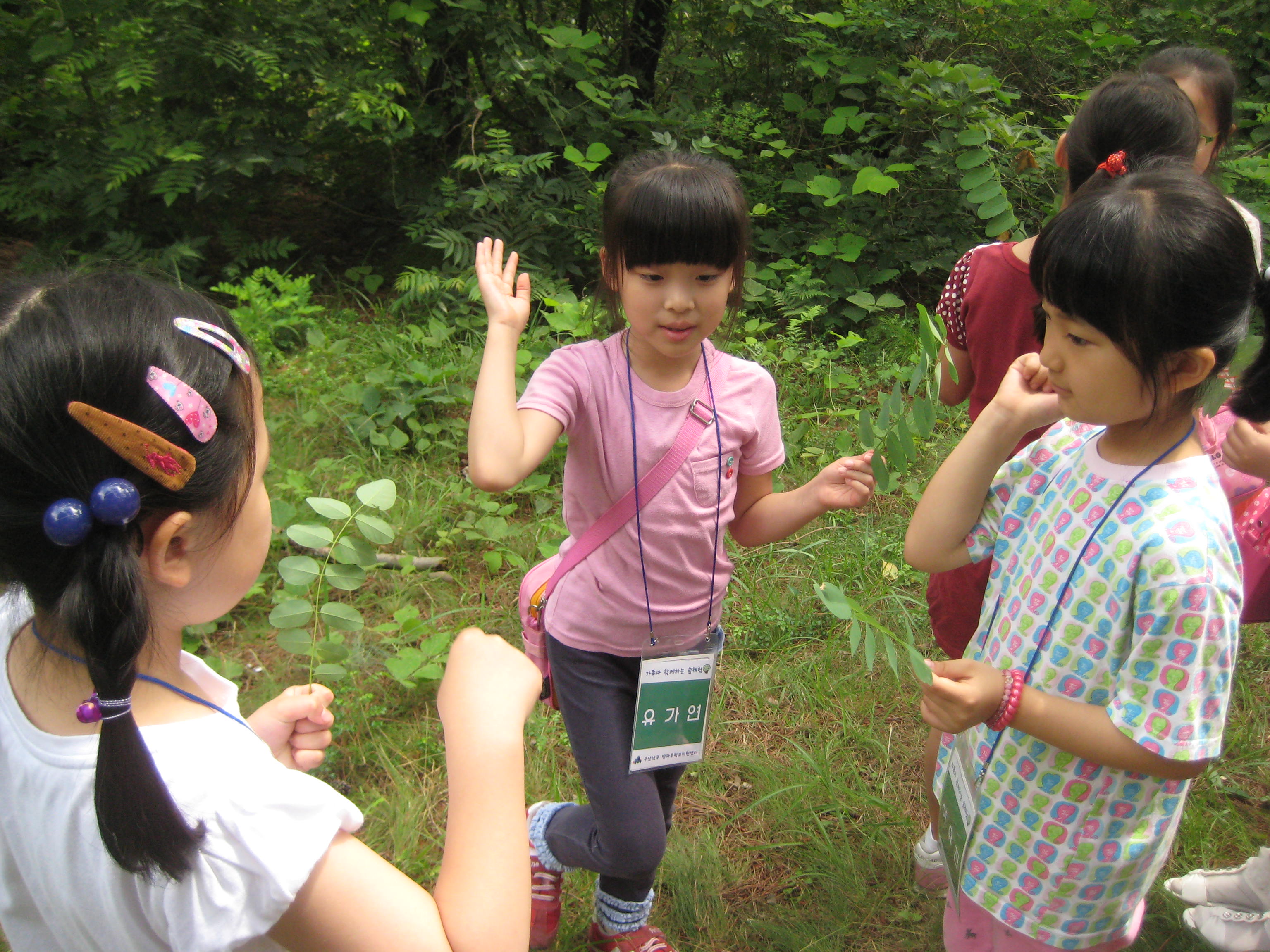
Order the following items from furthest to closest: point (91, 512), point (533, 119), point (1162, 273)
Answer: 1. point (533, 119)
2. point (1162, 273)
3. point (91, 512)

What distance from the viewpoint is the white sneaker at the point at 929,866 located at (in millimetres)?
2109

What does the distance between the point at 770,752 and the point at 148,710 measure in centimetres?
190

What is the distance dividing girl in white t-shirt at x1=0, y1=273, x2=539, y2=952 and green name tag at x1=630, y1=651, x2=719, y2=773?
2.24 ft

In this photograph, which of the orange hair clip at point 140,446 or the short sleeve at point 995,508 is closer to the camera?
the orange hair clip at point 140,446

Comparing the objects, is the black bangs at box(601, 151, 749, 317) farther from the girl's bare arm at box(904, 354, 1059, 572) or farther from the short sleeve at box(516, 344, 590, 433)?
the girl's bare arm at box(904, 354, 1059, 572)

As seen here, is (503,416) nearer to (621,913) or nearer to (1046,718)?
(1046,718)

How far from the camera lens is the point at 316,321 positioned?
4613mm

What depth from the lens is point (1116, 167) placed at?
172 centimetres

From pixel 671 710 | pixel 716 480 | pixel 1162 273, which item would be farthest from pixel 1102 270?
pixel 671 710

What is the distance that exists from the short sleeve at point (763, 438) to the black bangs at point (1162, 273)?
0.68 metres

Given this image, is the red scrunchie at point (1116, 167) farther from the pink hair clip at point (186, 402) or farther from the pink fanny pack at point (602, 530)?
the pink hair clip at point (186, 402)

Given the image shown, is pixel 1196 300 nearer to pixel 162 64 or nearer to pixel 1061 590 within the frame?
pixel 1061 590

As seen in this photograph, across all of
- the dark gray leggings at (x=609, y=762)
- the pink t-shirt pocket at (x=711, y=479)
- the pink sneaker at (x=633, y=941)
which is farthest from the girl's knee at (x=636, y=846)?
the pink t-shirt pocket at (x=711, y=479)

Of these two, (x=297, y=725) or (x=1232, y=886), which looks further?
(x=1232, y=886)
